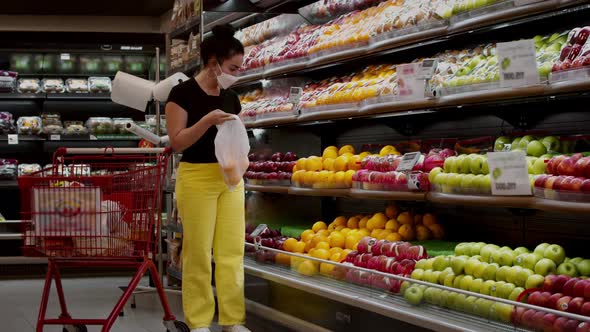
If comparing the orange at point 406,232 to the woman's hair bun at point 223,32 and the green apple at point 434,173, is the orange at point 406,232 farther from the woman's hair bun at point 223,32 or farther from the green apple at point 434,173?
the woman's hair bun at point 223,32

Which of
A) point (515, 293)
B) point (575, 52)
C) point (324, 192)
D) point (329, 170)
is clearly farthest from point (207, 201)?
point (575, 52)

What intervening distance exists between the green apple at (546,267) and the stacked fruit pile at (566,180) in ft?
0.88

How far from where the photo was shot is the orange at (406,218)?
447 cm

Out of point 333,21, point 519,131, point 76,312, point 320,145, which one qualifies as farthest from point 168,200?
point 519,131

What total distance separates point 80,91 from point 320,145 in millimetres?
4112

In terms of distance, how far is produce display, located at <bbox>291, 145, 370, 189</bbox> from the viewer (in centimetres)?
451

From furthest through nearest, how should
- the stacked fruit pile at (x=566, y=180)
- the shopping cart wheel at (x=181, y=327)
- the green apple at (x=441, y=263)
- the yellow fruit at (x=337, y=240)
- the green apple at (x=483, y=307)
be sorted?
the yellow fruit at (x=337, y=240), the shopping cart wheel at (x=181, y=327), the green apple at (x=441, y=263), the green apple at (x=483, y=307), the stacked fruit pile at (x=566, y=180)

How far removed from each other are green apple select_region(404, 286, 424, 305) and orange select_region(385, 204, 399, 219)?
1140 millimetres

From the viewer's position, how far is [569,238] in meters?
3.73

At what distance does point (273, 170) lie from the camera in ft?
17.4

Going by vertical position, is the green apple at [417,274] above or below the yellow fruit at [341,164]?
below

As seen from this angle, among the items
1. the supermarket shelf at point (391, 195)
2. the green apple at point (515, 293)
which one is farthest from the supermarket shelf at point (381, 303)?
the supermarket shelf at point (391, 195)

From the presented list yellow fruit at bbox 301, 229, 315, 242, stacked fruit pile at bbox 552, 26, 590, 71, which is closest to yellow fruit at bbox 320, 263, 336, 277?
yellow fruit at bbox 301, 229, 315, 242

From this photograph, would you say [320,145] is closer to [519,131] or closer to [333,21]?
[333,21]
